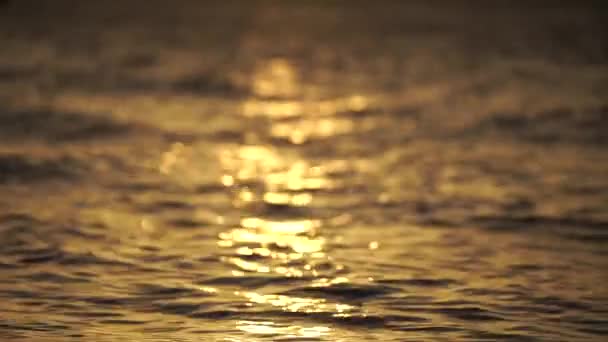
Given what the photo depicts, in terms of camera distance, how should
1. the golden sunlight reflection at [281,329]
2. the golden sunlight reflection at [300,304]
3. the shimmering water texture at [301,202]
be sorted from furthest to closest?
the golden sunlight reflection at [300,304] → the shimmering water texture at [301,202] → the golden sunlight reflection at [281,329]

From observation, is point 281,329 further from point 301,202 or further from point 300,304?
point 301,202

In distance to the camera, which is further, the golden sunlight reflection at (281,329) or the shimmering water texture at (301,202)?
the shimmering water texture at (301,202)

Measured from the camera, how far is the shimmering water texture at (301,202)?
9297mm

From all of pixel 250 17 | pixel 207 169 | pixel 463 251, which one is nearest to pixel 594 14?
pixel 250 17

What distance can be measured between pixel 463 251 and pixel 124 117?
28.6ft

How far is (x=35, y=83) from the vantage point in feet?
73.7

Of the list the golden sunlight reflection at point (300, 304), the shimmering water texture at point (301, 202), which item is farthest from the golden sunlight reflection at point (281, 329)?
the golden sunlight reflection at point (300, 304)

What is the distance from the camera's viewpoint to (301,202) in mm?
13398

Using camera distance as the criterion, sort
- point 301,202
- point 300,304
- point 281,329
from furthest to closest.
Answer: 1. point 301,202
2. point 300,304
3. point 281,329

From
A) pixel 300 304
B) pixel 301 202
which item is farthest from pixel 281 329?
pixel 301 202

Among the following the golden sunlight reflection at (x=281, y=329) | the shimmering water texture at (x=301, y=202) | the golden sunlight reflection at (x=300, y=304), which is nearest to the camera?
the golden sunlight reflection at (x=281, y=329)

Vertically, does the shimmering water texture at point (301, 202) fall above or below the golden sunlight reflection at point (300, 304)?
above

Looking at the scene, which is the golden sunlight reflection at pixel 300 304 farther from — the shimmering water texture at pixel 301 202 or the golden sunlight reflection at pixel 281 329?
the golden sunlight reflection at pixel 281 329

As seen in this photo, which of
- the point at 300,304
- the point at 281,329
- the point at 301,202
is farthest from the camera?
the point at 301,202
